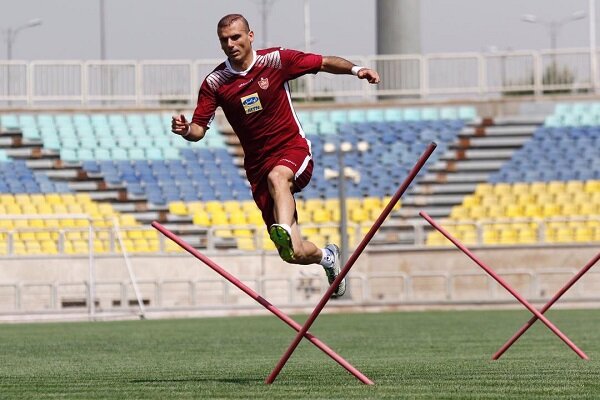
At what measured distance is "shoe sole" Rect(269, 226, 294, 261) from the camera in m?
9.10

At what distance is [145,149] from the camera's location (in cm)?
3853

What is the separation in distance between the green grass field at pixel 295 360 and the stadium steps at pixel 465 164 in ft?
40.7

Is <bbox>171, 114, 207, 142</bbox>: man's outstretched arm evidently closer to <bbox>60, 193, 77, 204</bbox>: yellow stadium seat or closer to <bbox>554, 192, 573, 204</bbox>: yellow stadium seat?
<bbox>60, 193, 77, 204</bbox>: yellow stadium seat

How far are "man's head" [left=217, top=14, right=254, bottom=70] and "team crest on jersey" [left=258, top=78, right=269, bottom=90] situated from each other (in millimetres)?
204

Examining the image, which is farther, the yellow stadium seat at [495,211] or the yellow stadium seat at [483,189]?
the yellow stadium seat at [483,189]

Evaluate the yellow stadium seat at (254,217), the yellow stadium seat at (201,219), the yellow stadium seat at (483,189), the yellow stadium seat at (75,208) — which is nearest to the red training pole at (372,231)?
the yellow stadium seat at (201,219)

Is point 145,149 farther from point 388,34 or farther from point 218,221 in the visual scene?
point 388,34

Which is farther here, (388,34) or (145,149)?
(388,34)

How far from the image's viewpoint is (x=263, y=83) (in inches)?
378

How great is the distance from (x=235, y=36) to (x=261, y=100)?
0.50 metres

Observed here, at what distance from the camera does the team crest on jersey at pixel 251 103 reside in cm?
959

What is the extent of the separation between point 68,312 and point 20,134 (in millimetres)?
12396

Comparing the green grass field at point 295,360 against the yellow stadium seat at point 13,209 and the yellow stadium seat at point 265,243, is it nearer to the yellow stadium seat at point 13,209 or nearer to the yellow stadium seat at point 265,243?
the yellow stadium seat at point 265,243

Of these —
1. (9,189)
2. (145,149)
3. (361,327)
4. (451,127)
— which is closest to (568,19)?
(451,127)
